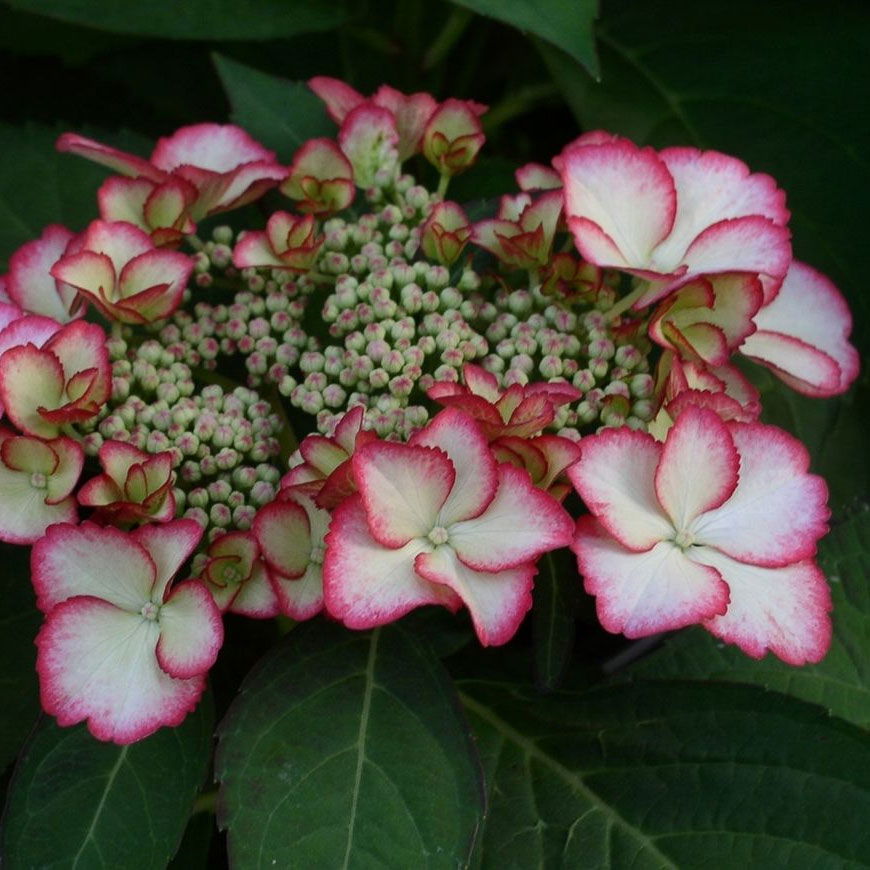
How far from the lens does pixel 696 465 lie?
673 mm

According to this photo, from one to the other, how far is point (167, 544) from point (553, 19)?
1.63 ft

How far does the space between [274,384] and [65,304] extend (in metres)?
0.16

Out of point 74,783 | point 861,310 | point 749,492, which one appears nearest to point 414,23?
point 861,310

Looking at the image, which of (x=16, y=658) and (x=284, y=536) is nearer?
(x=284, y=536)

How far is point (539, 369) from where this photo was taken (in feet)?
2.48

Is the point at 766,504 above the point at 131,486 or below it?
above

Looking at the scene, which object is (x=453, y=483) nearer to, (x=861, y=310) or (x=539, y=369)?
(x=539, y=369)

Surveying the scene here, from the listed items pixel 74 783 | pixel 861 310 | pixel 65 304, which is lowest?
pixel 74 783

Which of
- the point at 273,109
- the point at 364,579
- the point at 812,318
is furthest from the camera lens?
the point at 273,109

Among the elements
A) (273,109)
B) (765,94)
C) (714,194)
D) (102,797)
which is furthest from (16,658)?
(765,94)

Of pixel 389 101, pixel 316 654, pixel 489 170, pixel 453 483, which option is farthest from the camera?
pixel 489 170

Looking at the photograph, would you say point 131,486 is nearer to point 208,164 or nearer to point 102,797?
point 102,797

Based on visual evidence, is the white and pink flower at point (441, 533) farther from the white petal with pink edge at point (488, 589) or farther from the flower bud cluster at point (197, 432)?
the flower bud cluster at point (197, 432)

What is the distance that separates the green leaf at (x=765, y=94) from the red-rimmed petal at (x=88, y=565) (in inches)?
24.6
